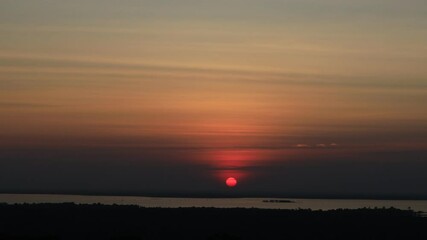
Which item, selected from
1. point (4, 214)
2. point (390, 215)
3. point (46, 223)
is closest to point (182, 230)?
point (46, 223)

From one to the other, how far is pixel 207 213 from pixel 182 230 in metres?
20.4

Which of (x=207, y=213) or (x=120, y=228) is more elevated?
(x=207, y=213)

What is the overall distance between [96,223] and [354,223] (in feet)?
72.9

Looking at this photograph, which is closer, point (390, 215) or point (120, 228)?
point (120, 228)

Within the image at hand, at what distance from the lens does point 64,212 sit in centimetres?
8488

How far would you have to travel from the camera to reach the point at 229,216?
82.5m

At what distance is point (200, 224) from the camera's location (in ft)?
238

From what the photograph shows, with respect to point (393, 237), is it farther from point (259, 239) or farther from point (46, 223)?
point (46, 223)

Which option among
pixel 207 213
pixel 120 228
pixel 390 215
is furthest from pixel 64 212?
pixel 390 215

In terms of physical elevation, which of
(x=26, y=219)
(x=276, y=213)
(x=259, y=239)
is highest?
(x=276, y=213)

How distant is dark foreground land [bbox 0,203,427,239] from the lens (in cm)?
6353

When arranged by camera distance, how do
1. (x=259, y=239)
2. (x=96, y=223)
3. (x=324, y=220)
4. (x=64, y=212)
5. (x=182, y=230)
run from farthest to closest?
(x=64, y=212), (x=324, y=220), (x=96, y=223), (x=182, y=230), (x=259, y=239)

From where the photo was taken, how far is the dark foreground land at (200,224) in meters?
63.5

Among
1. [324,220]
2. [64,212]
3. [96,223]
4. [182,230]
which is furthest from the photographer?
[64,212]
